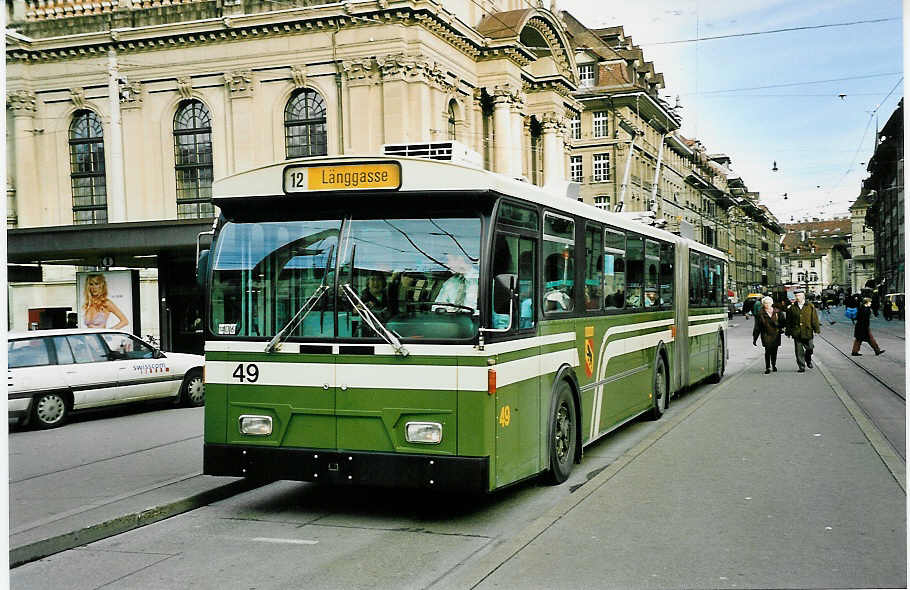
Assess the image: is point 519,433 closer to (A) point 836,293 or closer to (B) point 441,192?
(B) point 441,192

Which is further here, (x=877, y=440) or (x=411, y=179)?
(x=877, y=440)

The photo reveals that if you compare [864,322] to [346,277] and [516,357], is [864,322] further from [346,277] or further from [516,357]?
[346,277]

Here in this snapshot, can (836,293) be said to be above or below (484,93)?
below

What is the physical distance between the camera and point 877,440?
1097 cm

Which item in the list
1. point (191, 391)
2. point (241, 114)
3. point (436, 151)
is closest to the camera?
point (436, 151)

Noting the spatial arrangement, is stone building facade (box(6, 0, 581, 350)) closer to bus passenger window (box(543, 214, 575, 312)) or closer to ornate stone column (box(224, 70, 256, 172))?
ornate stone column (box(224, 70, 256, 172))

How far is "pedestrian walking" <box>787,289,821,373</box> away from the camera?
21469mm

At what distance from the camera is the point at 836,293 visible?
6128cm

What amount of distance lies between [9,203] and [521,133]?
24369mm

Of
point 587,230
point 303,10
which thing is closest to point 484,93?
point 303,10

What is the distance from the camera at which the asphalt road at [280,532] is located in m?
6.19

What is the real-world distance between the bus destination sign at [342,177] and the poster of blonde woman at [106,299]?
16347mm

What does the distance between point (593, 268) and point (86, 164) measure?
95.5ft

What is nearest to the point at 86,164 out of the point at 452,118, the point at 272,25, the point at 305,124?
the point at 305,124
